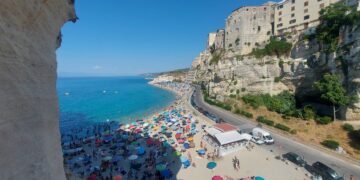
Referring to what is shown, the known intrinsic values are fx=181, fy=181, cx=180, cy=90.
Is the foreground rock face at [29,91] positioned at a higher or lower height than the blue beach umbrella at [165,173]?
higher

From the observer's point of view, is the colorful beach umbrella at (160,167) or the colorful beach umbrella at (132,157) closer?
the colorful beach umbrella at (160,167)

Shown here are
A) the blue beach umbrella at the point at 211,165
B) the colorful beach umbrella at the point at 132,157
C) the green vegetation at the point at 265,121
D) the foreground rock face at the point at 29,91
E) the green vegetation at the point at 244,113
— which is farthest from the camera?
the green vegetation at the point at 244,113

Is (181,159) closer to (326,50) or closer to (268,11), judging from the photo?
(326,50)

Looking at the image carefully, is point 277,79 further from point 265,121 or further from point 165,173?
point 165,173

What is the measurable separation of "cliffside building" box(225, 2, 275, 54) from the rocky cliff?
12.9ft

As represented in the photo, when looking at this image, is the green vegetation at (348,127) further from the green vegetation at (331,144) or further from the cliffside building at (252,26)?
the cliffside building at (252,26)

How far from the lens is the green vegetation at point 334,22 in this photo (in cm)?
2834

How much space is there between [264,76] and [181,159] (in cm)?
3021

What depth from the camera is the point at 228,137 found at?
73.4 feet

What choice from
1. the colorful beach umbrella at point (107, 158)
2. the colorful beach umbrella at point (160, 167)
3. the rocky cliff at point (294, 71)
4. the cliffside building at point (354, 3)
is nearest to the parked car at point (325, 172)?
the colorful beach umbrella at point (160, 167)

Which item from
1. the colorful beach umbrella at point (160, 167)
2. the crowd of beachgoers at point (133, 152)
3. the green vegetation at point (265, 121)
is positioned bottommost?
the crowd of beachgoers at point (133, 152)

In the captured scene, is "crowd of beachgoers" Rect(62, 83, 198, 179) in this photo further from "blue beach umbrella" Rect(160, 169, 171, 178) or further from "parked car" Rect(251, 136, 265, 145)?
"parked car" Rect(251, 136, 265, 145)

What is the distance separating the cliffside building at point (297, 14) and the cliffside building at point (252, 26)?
236cm

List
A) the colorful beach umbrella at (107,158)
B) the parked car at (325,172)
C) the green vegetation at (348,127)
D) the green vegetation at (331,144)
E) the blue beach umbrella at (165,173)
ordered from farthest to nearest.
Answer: the green vegetation at (348,127), the colorful beach umbrella at (107,158), the green vegetation at (331,144), the blue beach umbrella at (165,173), the parked car at (325,172)
